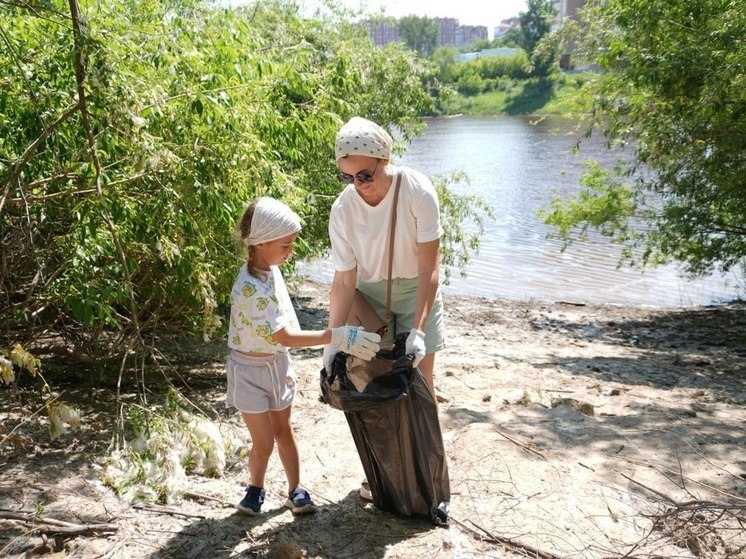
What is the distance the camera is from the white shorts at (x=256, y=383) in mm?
3398

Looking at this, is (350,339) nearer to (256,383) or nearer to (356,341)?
(356,341)

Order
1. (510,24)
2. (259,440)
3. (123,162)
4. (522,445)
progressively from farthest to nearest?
(510,24), (522,445), (123,162), (259,440)

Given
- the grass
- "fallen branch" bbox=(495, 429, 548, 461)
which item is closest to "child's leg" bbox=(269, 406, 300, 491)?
"fallen branch" bbox=(495, 429, 548, 461)

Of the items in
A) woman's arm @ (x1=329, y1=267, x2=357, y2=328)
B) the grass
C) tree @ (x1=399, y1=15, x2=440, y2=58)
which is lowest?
the grass

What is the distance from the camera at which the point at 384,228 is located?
3.38 metres

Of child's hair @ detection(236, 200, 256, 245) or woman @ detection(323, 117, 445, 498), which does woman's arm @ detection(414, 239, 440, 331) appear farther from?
child's hair @ detection(236, 200, 256, 245)

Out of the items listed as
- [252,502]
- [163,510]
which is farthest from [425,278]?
[163,510]

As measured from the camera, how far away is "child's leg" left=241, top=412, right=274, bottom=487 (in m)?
3.44

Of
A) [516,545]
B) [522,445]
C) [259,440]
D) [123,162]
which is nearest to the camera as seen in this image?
[516,545]

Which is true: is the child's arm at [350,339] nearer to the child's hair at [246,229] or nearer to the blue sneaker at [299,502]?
the child's hair at [246,229]

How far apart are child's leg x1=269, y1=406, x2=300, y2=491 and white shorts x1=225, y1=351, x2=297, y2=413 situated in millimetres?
51

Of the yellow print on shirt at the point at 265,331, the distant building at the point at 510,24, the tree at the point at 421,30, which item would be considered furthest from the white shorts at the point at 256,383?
the tree at the point at 421,30

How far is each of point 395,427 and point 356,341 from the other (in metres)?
0.46

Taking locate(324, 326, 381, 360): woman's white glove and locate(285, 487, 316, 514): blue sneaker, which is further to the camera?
locate(285, 487, 316, 514): blue sneaker
